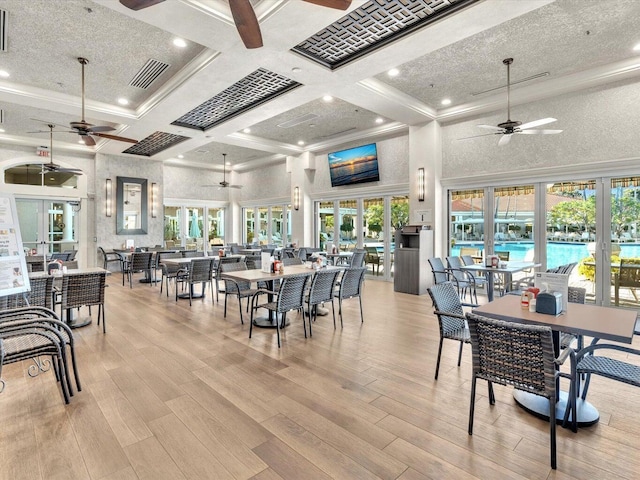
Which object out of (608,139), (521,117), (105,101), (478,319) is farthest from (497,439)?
(105,101)

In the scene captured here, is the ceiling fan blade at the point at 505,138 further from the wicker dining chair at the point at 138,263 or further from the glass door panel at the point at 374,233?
the wicker dining chair at the point at 138,263

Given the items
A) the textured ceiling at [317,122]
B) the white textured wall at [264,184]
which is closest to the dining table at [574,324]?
the textured ceiling at [317,122]

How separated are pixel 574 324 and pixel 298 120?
7041 millimetres

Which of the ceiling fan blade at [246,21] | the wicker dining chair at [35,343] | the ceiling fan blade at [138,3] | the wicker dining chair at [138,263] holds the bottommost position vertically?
the wicker dining chair at [35,343]

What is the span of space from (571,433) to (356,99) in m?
5.55

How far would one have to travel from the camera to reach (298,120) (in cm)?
802

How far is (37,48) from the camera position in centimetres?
479

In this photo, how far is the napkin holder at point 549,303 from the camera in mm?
2516

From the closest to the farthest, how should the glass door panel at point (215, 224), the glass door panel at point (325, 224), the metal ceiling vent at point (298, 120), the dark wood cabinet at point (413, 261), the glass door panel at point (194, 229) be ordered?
the dark wood cabinet at point (413, 261), the metal ceiling vent at point (298, 120), the glass door panel at point (325, 224), the glass door panel at point (194, 229), the glass door panel at point (215, 224)

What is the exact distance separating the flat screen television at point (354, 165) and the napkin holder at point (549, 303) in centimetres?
665

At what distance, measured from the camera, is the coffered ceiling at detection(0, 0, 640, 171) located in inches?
150

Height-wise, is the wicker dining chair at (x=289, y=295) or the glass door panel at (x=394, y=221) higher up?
the glass door panel at (x=394, y=221)

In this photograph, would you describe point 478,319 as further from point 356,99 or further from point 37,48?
point 37,48

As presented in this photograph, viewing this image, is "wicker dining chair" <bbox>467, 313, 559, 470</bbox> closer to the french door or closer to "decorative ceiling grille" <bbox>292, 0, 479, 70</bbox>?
"decorative ceiling grille" <bbox>292, 0, 479, 70</bbox>
